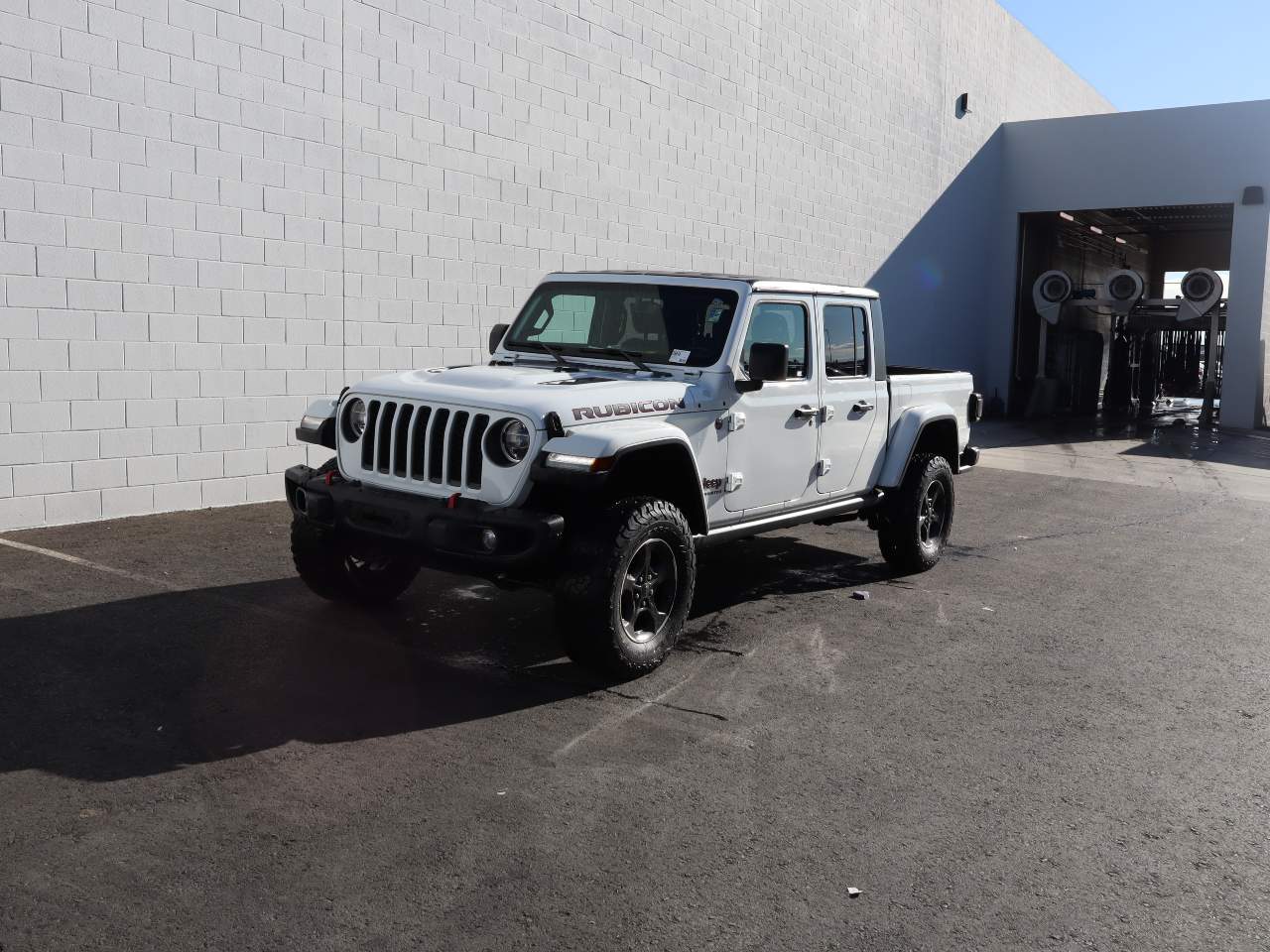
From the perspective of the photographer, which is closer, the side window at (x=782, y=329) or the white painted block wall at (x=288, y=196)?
the side window at (x=782, y=329)

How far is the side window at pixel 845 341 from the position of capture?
7207mm

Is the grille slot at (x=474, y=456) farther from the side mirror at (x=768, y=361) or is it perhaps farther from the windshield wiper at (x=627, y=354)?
the side mirror at (x=768, y=361)

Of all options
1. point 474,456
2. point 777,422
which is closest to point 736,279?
point 777,422

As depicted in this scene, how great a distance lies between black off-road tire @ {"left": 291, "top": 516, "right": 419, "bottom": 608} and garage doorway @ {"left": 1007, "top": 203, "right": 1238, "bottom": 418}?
2005 cm

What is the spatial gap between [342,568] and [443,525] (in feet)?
4.58

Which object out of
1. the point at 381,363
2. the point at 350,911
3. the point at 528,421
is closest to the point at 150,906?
the point at 350,911

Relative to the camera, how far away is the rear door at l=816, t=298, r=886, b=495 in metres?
7.12

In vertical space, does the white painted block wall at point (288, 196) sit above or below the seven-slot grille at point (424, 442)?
above

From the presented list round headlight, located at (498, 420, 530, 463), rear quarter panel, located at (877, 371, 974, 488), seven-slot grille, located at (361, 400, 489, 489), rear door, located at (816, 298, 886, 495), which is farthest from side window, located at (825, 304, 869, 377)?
seven-slot grille, located at (361, 400, 489, 489)

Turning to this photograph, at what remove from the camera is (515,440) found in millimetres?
5273

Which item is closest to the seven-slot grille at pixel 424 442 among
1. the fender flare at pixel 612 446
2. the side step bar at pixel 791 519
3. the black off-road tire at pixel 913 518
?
the fender flare at pixel 612 446

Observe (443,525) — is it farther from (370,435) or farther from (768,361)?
(768,361)

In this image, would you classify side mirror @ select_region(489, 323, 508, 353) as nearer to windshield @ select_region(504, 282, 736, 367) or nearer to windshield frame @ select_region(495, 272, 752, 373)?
windshield frame @ select_region(495, 272, 752, 373)

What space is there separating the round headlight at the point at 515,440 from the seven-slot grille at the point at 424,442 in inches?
4.0
